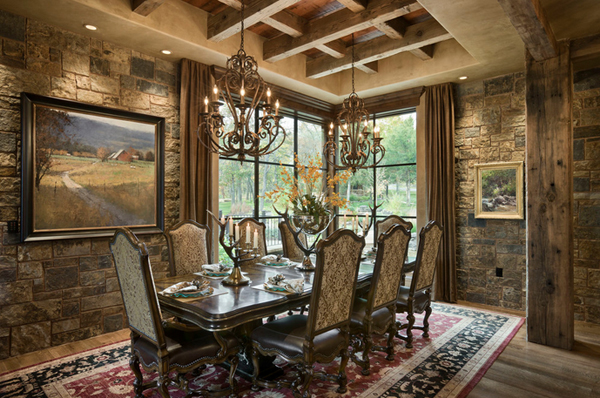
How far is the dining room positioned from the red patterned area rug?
0.8 inches

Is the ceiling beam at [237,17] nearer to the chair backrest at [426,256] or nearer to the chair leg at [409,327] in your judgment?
the chair backrest at [426,256]

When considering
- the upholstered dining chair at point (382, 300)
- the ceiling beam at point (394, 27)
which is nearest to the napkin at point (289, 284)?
the upholstered dining chair at point (382, 300)

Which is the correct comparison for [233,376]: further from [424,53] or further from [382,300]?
[424,53]

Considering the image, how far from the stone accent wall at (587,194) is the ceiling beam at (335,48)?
2586mm

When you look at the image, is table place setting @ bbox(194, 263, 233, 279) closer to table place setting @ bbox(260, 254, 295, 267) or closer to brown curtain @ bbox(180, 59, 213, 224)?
table place setting @ bbox(260, 254, 295, 267)

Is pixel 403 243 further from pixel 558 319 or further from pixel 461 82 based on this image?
pixel 461 82

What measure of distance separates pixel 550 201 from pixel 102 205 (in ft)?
13.5

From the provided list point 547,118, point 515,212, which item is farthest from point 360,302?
point 515,212

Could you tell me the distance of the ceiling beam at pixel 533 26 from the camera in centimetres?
240

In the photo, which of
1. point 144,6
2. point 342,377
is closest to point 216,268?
point 342,377

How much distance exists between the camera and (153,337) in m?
1.98

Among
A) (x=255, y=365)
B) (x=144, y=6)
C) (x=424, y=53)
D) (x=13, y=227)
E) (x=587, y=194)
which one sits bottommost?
(x=255, y=365)

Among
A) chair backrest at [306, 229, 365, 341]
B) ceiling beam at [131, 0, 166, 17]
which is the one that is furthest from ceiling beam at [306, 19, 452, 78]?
chair backrest at [306, 229, 365, 341]

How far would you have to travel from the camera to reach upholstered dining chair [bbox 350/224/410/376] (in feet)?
8.59
